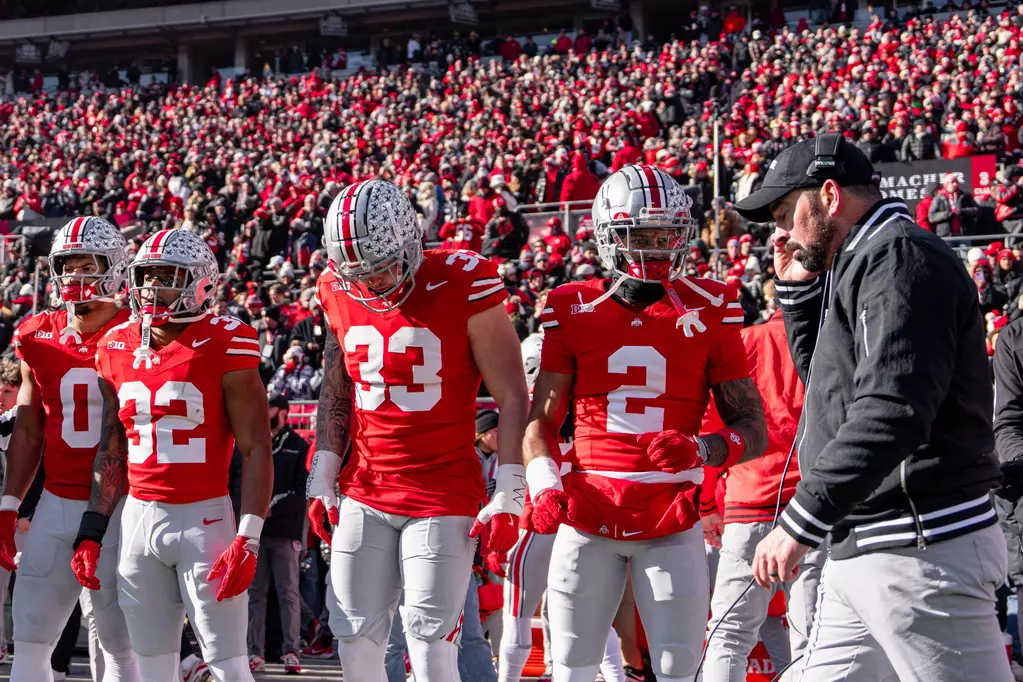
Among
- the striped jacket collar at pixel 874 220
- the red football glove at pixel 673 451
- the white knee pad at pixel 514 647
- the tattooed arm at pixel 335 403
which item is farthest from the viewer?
the white knee pad at pixel 514 647

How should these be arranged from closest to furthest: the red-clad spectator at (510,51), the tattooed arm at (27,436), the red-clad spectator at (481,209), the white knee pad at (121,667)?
the white knee pad at (121,667) → the tattooed arm at (27,436) → the red-clad spectator at (481,209) → the red-clad spectator at (510,51)

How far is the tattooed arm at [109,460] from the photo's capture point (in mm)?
4309

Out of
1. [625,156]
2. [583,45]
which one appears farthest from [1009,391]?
[583,45]

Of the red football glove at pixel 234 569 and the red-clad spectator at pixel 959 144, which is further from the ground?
the red-clad spectator at pixel 959 144

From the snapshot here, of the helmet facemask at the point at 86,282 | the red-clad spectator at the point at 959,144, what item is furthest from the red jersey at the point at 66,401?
the red-clad spectator at the point at 959,144

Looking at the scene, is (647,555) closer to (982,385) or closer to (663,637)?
(663,637)

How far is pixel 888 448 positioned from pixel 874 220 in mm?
548

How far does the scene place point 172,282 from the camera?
424cm

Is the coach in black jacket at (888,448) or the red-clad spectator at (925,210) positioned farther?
the red-clad spectator at (925,210)

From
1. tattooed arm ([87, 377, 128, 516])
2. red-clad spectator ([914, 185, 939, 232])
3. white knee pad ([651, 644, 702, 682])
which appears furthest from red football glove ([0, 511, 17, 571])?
red-clad spectator ([914, 185, 939, 232])

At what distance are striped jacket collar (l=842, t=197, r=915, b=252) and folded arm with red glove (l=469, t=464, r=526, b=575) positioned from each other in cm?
139

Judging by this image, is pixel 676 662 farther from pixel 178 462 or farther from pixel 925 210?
pixel 925 210

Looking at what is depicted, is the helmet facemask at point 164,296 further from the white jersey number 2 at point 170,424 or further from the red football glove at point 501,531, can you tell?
the red football glove at point 501,531

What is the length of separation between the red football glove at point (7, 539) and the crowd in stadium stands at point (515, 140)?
5861 mm
